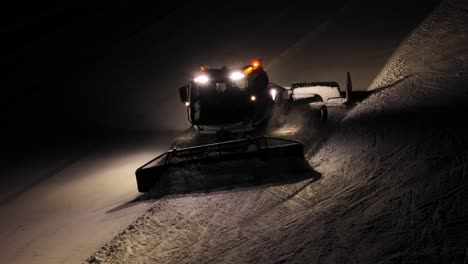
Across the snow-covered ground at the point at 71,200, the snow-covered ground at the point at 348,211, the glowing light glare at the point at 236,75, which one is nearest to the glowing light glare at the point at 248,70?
the glowing light glare at the point at 236,75

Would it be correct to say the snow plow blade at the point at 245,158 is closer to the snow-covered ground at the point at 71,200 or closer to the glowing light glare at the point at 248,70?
the snow-covered ground at the point at 71,200

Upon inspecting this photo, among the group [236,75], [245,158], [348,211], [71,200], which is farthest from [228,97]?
[348,211]

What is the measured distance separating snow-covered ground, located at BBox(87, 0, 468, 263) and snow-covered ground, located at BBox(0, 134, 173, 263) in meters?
0.82

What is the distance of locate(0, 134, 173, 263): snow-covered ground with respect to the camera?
6.61 m

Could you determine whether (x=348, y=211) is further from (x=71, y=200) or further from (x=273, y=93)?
(x=71, y=200)

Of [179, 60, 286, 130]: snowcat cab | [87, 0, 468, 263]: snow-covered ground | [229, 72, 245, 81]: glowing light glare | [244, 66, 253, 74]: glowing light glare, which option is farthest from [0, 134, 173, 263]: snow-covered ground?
[244, 66, 253, 74]: glowing light glare

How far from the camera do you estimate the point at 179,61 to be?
2350cm

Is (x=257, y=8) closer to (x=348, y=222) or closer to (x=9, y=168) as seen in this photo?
(x=9, y=168)

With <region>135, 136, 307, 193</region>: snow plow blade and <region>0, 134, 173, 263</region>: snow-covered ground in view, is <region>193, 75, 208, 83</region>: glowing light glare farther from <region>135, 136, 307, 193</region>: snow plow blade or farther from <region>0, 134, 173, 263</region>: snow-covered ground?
<region>0, 134, 173, 263</region>: snow-covered ground

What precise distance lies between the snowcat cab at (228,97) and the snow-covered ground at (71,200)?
93.6 inches

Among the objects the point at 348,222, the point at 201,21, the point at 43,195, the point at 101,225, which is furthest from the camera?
the point at 201,21

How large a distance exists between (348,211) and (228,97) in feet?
16.9

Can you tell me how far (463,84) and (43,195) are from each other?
36.0ft

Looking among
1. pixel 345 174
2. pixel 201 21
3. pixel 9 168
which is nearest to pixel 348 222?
pixel 345 174
